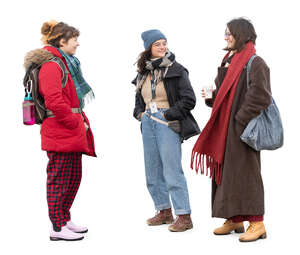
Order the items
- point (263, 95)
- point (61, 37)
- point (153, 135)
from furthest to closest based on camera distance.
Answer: point (153, 135)
point (61, 37)
point (263, 95)

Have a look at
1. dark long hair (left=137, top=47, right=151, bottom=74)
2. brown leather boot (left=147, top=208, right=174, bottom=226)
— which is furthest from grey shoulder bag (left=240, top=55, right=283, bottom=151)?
brown leather boot (left=147, top=208, right=174, bottom=226)

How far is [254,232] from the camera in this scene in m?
5.90

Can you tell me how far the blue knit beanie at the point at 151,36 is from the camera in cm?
656

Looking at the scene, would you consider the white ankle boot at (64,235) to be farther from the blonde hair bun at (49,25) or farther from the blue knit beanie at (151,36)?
the blue knit beanie at (151,36)

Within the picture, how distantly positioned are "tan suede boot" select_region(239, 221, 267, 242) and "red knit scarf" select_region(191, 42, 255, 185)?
0.52 m

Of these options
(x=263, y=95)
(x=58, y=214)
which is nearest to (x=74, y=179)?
(x=58, y=214)

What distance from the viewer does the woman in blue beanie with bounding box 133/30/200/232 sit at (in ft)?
21.1

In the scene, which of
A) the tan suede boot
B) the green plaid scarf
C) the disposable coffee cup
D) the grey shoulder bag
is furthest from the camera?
the disposable coffee cup

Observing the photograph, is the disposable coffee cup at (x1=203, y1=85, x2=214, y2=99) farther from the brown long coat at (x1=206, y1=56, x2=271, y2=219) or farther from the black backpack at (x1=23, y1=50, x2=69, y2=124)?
the black backpack at (x1=23, y1=50, x2=69, y2=124)

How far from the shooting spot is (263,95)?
5727 mm

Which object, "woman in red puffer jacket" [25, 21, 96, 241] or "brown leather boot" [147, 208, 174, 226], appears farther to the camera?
"brown leather boot" [147, 208, 174, 226]

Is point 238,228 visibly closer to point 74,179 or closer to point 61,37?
point 74,179

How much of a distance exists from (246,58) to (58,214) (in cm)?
238

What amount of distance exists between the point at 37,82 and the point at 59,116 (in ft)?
1.34
